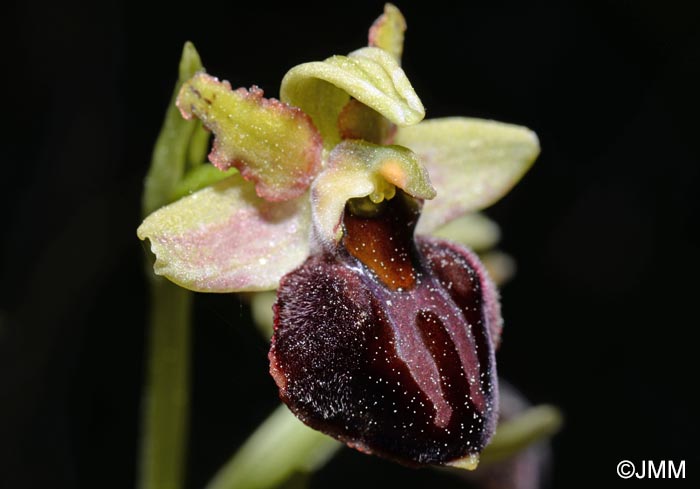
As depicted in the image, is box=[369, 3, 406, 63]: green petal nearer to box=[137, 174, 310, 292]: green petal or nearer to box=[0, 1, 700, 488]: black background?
box=[137, 174, 310, 292]: green petal

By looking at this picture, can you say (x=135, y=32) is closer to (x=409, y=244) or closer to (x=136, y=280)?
(x=136, y=280)

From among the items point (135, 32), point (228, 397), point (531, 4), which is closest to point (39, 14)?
point (135, 32)

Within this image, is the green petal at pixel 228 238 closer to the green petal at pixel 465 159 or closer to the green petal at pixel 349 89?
the green petal at pixel 349 89

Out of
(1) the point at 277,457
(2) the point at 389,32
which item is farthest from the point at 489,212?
(2) the point at 389,32

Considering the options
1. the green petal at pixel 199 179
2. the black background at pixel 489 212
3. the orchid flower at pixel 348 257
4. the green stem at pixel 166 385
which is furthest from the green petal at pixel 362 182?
the black background at pixel 489 212

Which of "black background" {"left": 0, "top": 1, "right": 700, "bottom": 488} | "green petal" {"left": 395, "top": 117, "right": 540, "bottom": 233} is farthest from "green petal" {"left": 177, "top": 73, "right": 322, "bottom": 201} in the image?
"black background" {"left": 0, "top": 1, "right": 700, "bottom": 488}

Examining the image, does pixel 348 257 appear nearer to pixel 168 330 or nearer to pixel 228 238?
pixel 228 238
